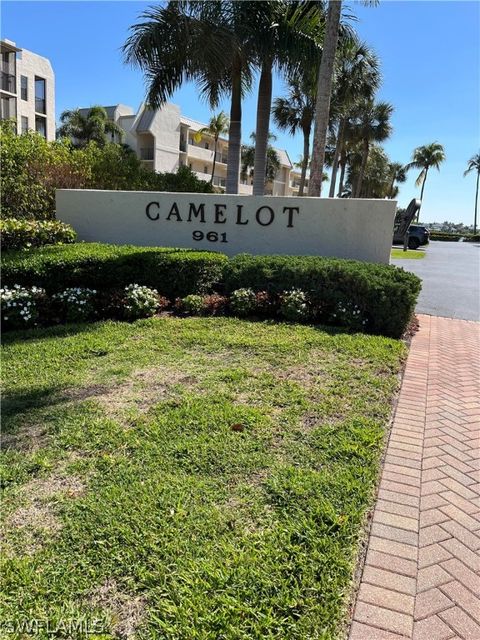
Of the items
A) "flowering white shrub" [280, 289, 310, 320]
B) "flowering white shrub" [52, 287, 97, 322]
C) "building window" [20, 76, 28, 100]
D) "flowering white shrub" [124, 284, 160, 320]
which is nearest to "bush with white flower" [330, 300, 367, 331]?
"flowering white shrub" [280, 289, 310, 320]

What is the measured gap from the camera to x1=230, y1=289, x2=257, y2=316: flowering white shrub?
6.55 m

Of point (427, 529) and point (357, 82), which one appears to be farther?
point (357, 82)

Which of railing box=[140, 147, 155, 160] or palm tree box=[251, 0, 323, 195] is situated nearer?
palm tree box=[251, 0, 323, 195]

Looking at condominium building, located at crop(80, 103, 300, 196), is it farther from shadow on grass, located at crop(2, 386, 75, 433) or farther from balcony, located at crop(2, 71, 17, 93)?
shadow on grass, located at crop(2, 386, 75, 433)

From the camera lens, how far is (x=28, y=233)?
8117mm

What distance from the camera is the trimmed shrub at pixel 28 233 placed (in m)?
7.76

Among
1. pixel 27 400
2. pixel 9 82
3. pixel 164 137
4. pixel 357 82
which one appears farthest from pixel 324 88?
pixel 164 137

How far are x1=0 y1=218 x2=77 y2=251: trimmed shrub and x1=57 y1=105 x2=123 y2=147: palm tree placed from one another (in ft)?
110

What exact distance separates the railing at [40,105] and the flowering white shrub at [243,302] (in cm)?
3992

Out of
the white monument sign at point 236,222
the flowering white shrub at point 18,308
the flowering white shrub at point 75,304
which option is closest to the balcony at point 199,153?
the white monument sign at point 236,222

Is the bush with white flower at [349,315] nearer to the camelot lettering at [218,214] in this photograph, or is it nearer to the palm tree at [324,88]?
the camelot lettering at [218,214]

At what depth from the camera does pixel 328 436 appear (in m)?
3.23

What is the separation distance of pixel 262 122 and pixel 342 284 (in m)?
7.86

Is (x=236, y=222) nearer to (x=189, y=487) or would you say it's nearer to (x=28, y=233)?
(x=28, y=233)
